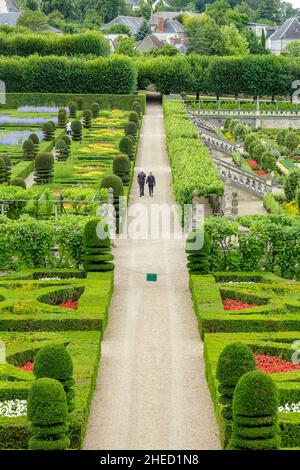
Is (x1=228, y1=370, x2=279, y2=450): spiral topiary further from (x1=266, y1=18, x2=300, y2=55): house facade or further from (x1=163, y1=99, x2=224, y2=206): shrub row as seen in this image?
(x1=266, y1=18, x2=300, y2=55): house facade

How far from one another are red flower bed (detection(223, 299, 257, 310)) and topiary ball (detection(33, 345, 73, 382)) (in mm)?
8576

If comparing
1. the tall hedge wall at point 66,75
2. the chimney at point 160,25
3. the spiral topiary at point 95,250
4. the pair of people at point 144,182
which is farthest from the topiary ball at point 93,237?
the chimney at point 160,25

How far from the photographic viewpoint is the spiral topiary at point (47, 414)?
1769 cm

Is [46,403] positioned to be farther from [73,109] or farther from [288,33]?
[288,33]

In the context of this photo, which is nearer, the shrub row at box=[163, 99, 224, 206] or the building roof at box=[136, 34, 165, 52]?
the shrub row at box=[163, 99, 224, 206]

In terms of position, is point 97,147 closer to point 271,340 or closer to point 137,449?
point 271,340

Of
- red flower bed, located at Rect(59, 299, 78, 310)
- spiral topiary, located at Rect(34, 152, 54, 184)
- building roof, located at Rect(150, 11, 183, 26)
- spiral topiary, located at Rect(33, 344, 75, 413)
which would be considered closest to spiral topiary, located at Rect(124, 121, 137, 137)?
spiral topiary, located at Rect(34, 152, 54, 184)

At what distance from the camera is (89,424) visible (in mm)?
20188

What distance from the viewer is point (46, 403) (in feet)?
58.0

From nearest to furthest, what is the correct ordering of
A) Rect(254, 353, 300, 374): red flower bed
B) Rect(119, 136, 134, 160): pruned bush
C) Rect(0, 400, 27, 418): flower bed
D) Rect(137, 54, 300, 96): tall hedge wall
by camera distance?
Rect(0, 400, 27, 418): flower bed
Rect(254, 353, 300, 374): red flower bed
Rect(119, 136, 134, 160): pruned bush
Rect(137, 54, 300, 96): tall hedge wall

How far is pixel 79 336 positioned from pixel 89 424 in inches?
167

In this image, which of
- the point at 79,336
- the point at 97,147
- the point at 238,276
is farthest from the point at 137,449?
the point at 97,147

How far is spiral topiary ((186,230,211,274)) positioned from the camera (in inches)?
1156

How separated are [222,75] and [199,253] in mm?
67347
